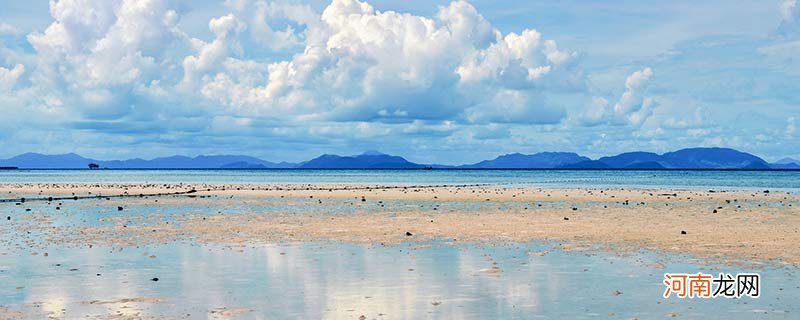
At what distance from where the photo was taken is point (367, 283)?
62.4 ft

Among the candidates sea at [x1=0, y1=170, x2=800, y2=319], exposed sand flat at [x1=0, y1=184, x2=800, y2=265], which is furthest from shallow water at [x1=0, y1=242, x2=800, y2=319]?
exposed sand flat at [x1=0, y1=184, x2=800, y2=265]

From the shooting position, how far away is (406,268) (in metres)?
21.4

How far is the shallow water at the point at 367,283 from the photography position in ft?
51.9

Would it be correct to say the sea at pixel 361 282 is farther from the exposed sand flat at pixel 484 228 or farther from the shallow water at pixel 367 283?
the exposed sand flat at pixel 484 228

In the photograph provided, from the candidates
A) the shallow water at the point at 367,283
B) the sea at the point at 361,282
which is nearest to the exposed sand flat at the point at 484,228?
the sea at the point at 361,282

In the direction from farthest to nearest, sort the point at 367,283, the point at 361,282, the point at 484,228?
the point at 484,228 → the point at 361,282 → the point at 367,283

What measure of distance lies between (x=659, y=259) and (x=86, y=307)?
15258mm

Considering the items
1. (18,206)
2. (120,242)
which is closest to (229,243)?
(120,242)

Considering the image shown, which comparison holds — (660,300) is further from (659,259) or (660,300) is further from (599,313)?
(659,259)

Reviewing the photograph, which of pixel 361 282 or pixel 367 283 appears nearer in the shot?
pixel 367 283

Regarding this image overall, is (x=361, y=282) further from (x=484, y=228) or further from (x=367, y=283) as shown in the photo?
(x=484, y=228)

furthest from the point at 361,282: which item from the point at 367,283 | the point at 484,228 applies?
the point at 484,228

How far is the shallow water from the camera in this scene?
15812 millimetres

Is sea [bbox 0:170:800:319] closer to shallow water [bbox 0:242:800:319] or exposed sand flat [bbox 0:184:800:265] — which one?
shallow water [bbox 0:242:800:319]
